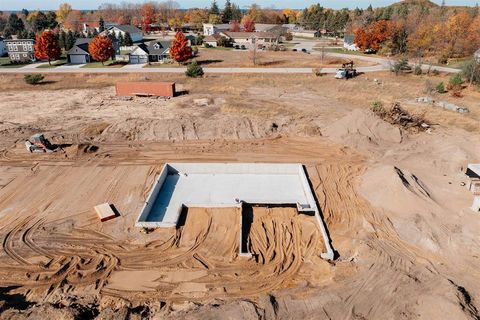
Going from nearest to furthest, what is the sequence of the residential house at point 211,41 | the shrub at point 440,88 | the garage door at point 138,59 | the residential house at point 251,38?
the shrub at point 440,88 < the garage door at point 138,59 < the residential house at point 211,41 < the residential house at point 251,38

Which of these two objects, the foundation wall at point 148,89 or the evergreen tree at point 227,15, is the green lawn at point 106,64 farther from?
the evergreen tree at point 227,15

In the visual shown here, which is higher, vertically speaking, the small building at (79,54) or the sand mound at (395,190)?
the small building at (79,54)

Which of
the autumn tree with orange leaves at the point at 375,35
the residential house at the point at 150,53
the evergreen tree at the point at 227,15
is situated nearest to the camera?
the residential house at the point at 150,53

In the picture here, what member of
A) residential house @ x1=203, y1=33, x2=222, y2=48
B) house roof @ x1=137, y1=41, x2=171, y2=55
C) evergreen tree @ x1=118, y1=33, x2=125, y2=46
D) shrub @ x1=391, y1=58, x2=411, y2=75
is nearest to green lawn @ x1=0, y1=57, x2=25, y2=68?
house roof @ x1=137, y1=41, x2=171, y2=55

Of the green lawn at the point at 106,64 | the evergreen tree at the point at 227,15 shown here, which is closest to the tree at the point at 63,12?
the evergreen tree at the point at 227,15

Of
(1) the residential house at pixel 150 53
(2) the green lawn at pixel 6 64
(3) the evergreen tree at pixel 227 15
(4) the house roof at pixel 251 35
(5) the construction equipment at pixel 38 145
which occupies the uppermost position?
(3) the evergreen tree at pixel 227 15

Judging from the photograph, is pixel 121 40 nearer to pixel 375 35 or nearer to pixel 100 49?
pixel 100 49

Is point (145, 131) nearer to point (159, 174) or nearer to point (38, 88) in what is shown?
point (159, 174)

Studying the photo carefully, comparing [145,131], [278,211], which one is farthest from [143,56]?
[278,211]
